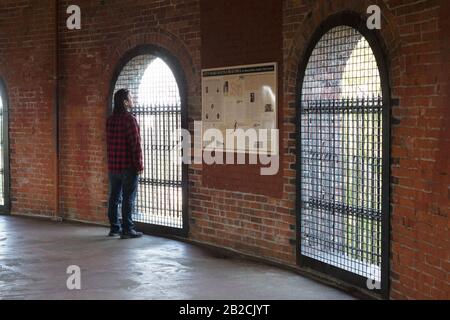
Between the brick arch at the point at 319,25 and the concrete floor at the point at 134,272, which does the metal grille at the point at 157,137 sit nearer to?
the concrete floor at the point at 134,272

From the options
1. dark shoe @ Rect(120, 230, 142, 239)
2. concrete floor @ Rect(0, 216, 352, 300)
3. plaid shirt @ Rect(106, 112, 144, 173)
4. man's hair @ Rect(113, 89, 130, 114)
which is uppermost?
man's hair @ Rect(113, 89, 130, 114)

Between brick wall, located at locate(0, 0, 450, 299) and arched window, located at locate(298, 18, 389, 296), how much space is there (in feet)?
0.63

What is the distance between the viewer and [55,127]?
10.5 metres

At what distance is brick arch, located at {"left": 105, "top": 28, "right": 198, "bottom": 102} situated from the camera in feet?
28.2

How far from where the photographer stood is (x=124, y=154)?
8.67m

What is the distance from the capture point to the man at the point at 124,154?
8.62m

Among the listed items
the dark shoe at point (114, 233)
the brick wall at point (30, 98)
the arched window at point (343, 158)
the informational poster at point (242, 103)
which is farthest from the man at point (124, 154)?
the arched window at point (343, 158)

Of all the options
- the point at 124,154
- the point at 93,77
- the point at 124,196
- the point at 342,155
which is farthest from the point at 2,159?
the point at 342,155

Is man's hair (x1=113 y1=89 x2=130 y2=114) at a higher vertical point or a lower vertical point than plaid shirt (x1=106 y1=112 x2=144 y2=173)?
higher

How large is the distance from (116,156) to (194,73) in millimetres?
1423

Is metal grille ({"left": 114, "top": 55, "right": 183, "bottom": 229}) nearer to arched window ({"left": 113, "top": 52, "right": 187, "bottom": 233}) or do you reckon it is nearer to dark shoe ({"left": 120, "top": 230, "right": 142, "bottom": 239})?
arched window ({"left": 113, "top": 52, "right": 187, "bottom": 233})

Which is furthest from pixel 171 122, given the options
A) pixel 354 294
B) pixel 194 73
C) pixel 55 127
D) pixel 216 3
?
pixel 354 294

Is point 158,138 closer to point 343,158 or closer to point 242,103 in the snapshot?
point 242,103

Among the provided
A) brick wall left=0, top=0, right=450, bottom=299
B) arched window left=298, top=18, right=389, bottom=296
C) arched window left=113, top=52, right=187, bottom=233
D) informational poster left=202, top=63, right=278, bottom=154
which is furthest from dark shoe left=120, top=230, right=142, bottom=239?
arched window left=298, top=18, right=389, bottom=296
